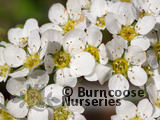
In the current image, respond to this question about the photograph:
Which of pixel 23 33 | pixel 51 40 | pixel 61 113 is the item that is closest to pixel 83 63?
pixel 51 40

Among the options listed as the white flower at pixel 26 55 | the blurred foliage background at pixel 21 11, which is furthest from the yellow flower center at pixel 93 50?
the blurred foliage background at pixel 21 11

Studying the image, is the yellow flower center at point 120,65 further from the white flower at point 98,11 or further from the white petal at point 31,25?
the white petal at point 31,25

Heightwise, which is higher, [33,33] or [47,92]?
[33,33]

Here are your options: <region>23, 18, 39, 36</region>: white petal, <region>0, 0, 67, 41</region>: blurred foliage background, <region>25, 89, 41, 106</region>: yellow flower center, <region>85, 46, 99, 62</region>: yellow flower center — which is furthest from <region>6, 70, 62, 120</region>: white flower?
<region>0, 0, 67, 41</region>: blurred foliage background

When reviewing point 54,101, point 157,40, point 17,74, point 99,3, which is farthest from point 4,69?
point 157,40

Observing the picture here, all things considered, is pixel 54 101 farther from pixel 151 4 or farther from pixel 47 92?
pixel 151 4
